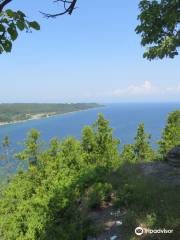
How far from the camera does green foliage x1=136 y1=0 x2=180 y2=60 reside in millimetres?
11750

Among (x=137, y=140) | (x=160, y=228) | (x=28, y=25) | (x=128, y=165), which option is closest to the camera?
(x=28, y=25)

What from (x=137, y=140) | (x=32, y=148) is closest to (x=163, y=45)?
(x=32, y=148)

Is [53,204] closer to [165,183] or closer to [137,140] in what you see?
[165,183]

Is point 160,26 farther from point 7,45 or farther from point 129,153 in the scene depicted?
point 129,153

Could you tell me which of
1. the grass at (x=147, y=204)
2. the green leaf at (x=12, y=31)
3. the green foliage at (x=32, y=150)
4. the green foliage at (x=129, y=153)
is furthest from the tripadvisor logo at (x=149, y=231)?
the green foliage at (x=32, y=150)

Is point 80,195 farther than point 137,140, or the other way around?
point 137,140

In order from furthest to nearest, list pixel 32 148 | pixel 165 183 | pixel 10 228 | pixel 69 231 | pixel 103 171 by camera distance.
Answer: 1. pixel 32 148
2. pixel 103 171
3. pixel 10 228
4. pixel 165 183
5. pixel 69 231

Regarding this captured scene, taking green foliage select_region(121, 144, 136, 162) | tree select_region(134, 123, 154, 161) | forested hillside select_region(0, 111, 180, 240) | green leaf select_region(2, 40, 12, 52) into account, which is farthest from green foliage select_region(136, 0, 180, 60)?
tree select_region(134, 123, 154, 161)

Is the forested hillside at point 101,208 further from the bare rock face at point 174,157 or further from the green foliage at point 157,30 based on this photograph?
the green foliage at point 157,30

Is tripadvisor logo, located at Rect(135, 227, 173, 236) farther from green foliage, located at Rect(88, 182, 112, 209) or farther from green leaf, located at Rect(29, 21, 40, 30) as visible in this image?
green leaf, located at Rect(29, 21, 40, 30)

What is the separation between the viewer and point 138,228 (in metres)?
9.47

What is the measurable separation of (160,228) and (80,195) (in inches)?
237

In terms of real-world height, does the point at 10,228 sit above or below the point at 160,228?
below

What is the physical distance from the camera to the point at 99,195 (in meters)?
12.9
